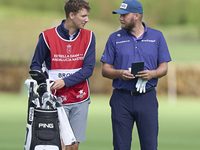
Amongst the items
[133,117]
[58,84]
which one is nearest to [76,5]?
[58,84]

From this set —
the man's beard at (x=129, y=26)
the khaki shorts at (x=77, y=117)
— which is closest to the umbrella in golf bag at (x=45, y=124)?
the khaki shorts at (x=77, y=117)

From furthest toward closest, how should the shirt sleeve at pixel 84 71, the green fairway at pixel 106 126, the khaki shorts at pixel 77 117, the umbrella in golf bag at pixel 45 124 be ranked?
the green fairway at pixel 106 126, the khaki shorts at pixel 77 117, the shirt sleeve at pixel 84 71, the umbrella in golf bag at pixel 45 124

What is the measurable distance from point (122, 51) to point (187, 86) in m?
18.4

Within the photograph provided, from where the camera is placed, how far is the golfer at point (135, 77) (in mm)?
7430

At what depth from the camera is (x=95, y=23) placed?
1357 inches

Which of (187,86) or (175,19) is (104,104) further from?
(175,19)

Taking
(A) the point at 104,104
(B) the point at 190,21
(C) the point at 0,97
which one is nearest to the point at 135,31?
(A) the point at 104,104

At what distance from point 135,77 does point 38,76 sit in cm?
114

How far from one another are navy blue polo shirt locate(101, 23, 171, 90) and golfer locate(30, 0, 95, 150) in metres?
0.28

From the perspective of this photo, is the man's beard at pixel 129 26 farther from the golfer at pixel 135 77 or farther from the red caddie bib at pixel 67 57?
the red caddie bib at pixel 67 57

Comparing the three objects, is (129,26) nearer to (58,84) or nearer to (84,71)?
(84,71)

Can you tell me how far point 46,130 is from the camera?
6.86 meters

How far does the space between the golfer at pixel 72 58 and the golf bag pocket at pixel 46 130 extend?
69 centimetres

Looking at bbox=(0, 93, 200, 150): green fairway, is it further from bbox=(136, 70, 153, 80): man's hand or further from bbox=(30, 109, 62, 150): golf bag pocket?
bbox=(30, 109, 62, 150): golf bag pocket
